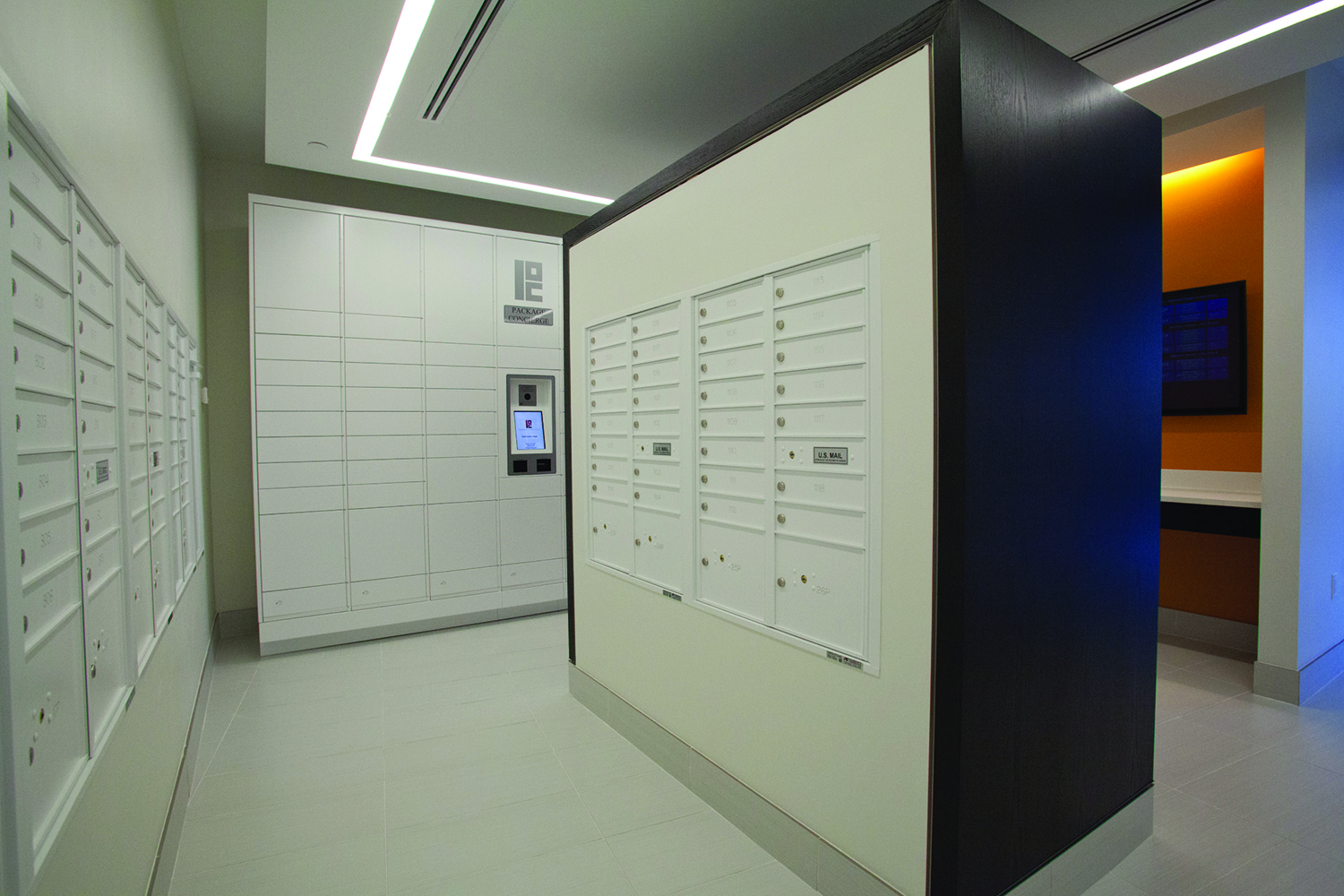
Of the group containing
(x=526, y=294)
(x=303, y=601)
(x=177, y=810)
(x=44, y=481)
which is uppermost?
(x=526, y=294)

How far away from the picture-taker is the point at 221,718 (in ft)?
11.0

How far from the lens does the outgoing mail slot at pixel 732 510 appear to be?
230cm

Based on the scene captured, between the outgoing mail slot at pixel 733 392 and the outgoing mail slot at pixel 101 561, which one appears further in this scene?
the outgoing mail slot at pixel 733 392

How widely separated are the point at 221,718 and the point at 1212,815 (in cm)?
427

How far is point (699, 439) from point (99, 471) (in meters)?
1.76

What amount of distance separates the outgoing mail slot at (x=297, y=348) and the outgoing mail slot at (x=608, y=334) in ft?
7.08

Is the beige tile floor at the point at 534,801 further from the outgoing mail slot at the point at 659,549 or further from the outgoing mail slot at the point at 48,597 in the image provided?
the outgoing mail slot at the point at 48,597

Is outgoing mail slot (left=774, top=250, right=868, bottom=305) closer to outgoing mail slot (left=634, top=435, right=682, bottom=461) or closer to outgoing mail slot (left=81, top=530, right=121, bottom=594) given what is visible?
outgoing mail slot (left=634, top=435, right=682, bottom=461)

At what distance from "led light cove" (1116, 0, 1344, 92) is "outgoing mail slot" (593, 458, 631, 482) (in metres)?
2.97

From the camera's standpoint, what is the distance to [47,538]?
1118mm

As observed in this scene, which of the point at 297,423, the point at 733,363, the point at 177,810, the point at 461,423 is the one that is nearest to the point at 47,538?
the point at 177,810

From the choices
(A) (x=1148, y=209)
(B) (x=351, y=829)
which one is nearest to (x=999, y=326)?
(A) (x=1148, y=209)

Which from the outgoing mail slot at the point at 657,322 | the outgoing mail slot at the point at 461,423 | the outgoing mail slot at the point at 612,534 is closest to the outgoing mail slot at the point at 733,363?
the outgoing mail slot at the point at 657,322

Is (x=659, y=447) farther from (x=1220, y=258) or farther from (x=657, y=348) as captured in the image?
(x=1220, y=258)
